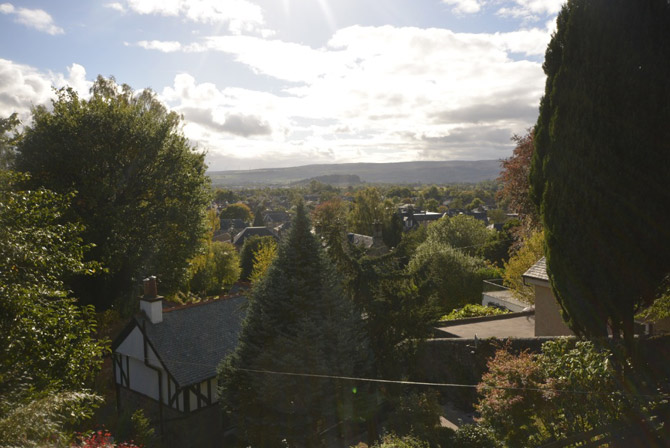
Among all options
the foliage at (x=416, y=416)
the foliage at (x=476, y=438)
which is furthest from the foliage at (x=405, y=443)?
the foliage at (x=476, y=438)

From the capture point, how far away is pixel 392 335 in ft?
42.7

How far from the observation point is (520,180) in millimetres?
17641

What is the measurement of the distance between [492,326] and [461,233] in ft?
88.3

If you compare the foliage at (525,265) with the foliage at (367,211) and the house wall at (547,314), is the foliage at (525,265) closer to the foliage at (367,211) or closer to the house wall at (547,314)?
the house wall at (547,314)

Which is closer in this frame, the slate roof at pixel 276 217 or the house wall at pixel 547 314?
the house wall at pixel 547 314

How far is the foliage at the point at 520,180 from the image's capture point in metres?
17.2

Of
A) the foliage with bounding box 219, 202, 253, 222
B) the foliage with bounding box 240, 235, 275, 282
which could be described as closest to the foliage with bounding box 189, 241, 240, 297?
the foliage with bounding box 240, 235, 275, 282

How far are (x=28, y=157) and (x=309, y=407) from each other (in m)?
15.4

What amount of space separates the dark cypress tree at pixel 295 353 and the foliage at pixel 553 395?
3750 millimetres

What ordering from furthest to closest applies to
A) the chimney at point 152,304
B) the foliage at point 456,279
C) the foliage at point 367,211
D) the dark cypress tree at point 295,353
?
the foliage at point 367,211, the foliage at point 456,279, the chimney at point 152,304, the dark cypress tree at point 295,353

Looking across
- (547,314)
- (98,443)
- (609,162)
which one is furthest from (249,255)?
(609,162)

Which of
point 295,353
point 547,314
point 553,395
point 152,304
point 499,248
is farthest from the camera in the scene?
point 499,248

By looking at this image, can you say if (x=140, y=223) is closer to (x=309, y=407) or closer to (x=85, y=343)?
(x=85, y=343)

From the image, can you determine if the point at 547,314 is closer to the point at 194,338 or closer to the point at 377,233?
the point at 194,338
